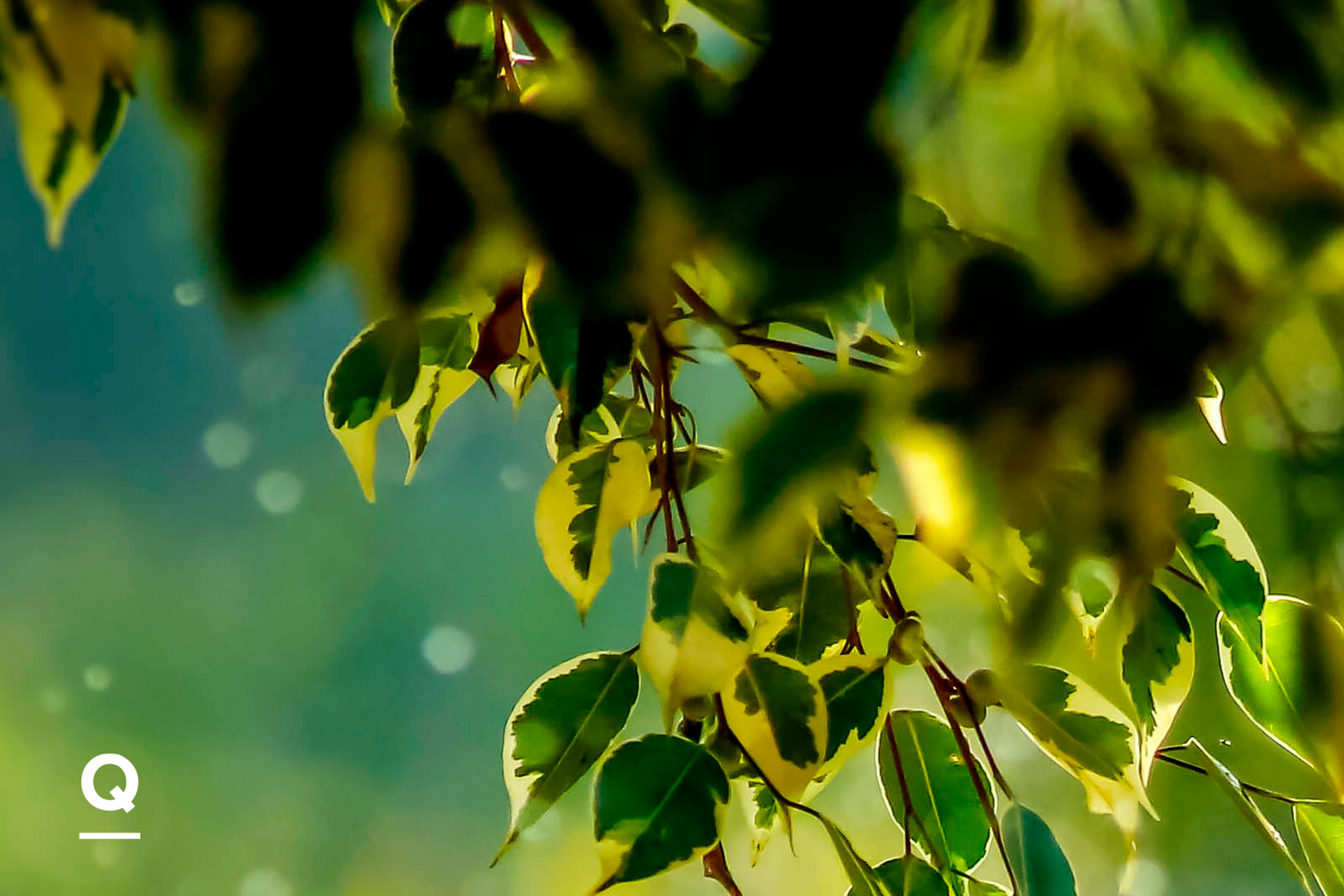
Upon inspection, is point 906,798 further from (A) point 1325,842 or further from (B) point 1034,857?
(A) point 1325,842

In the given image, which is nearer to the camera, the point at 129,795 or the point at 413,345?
the point at 413,345

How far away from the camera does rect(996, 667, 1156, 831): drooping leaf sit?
17.0 inches

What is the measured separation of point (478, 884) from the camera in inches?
47.6

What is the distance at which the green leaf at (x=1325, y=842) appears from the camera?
46cm

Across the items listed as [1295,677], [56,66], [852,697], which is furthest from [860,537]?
[56,66]

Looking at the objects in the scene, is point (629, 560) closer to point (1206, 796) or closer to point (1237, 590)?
point (1206, 796)

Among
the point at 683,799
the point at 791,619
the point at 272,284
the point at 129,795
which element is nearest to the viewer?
the point at 272,284

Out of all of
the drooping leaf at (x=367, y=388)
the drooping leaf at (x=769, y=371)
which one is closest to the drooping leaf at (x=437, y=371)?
the drooping leaf at (x=367, y=388)

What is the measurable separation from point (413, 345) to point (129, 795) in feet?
2.99

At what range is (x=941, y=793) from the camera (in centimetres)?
48

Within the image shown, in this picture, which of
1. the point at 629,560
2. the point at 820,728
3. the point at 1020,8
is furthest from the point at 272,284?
the point at 629,560

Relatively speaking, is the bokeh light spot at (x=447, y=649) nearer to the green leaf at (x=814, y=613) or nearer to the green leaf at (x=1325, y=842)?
the green leaf at (x=814, y=613)

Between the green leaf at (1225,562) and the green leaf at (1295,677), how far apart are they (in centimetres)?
1

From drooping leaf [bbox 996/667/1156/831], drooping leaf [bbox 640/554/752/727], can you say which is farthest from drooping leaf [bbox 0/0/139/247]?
drooping leaf [bbox 996/667/1156/831]
